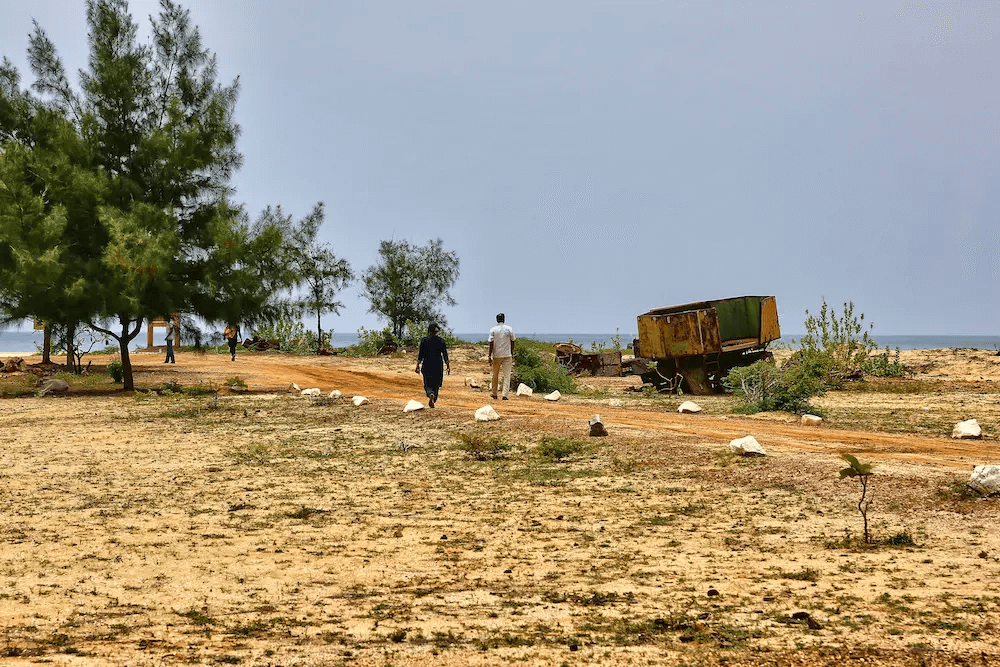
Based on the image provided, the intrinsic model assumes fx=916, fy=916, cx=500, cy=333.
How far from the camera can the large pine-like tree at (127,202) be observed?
23.4 metres

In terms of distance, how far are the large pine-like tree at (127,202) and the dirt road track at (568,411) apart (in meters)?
3.32

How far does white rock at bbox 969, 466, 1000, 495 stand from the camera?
28.8 feet

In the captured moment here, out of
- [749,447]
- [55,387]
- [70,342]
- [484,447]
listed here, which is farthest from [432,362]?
[70,342]

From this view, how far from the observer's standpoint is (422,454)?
509 inches

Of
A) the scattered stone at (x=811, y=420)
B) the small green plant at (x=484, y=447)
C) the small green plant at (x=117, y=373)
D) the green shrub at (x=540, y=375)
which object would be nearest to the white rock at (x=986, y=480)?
the small green plant at (x=484, y=447)

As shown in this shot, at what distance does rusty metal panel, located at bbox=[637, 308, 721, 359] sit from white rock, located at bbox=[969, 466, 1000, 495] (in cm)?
1420

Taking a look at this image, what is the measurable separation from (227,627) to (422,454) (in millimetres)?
7366

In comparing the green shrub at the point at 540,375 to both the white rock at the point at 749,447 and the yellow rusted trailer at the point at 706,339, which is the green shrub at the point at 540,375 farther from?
the white rock at the point at 749,447

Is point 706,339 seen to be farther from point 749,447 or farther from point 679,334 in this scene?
point 749,447

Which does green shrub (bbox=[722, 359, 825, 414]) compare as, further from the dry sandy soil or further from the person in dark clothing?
the person in dark clothing

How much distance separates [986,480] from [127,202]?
73.3 feet

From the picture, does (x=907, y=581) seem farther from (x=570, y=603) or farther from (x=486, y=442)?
(x=486, y=442)

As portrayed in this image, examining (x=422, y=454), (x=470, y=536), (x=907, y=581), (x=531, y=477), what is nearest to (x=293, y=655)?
(x=470, y=536)

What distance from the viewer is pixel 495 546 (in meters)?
7.72
